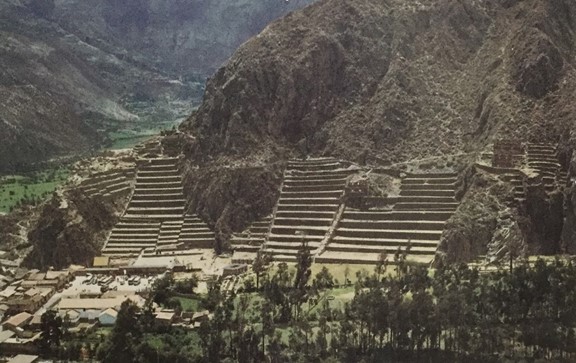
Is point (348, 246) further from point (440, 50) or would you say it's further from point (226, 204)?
point (440, 50)

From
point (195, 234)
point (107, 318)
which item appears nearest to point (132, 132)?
point (195, 234)

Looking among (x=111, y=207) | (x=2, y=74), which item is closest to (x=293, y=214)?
(x=111, y=207)

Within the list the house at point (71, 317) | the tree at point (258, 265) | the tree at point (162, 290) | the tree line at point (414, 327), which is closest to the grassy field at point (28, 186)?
the house at point (71, 317)

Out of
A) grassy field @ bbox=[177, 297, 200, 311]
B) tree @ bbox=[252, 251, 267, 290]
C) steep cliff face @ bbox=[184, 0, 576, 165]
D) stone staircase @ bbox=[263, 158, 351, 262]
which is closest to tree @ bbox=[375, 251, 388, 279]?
stone staircase @ bbox=[263, 158, 351, 262]

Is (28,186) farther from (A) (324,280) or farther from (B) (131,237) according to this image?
(A) (324,280)

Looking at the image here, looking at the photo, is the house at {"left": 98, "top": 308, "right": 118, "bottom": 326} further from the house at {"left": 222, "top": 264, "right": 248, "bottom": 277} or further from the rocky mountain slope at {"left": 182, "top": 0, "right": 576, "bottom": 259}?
the rocky mountain slope at {"left": 182, "top": 0, "right": 576, "bottom": 259}

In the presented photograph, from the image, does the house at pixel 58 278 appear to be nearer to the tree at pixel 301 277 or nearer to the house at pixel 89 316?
the house at pixel 89 316
